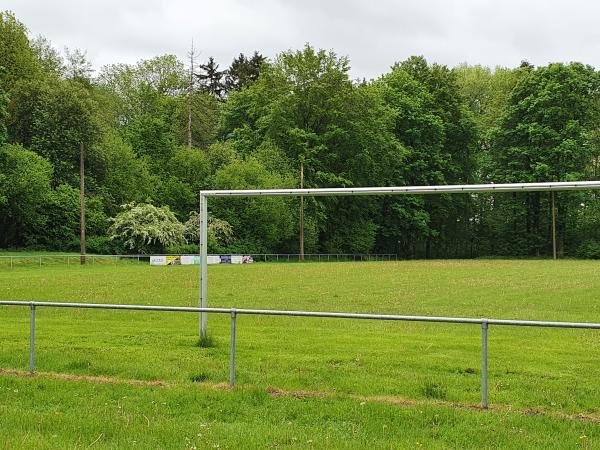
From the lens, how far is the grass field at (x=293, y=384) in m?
6.46

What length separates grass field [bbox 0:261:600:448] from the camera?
6461mm

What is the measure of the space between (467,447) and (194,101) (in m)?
73.8

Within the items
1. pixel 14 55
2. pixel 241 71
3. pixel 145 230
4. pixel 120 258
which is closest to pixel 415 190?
pixel 120 258

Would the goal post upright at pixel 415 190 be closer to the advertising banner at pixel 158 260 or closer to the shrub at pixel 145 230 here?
the advertising banner at pixel 158 260

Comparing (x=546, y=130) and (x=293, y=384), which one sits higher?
(x=546, y=130)

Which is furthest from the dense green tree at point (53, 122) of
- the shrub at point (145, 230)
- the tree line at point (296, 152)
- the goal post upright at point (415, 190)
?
the goal post upright at point (415, 190)

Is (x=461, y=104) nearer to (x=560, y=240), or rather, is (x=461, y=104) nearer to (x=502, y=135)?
(x=502, y=135)

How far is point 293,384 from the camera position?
8.68 m

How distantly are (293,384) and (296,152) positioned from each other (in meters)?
56.2

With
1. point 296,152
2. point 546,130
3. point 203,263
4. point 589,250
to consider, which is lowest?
point 203,263

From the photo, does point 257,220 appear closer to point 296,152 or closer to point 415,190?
point 296,152

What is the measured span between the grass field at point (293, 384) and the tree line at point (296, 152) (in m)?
30.1

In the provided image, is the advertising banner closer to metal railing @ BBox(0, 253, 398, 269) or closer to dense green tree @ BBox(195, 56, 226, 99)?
metal railing @ BBox(0, 253, 398, 269)

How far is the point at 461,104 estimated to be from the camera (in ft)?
244
